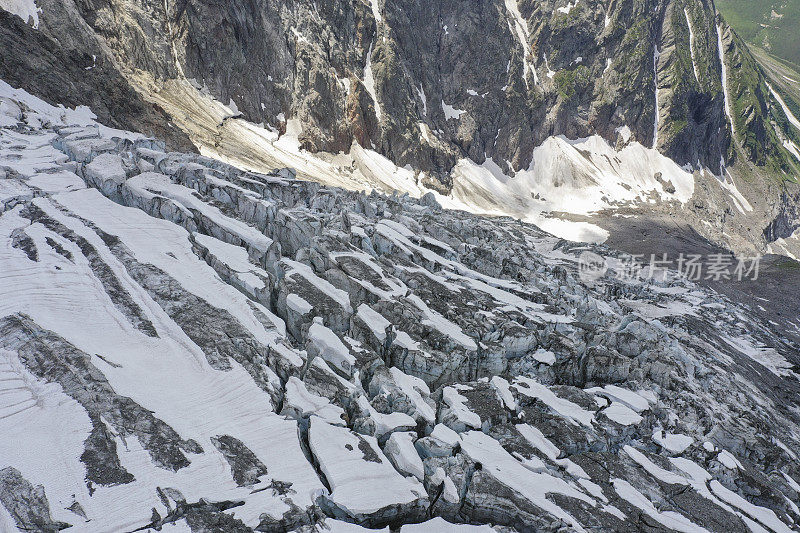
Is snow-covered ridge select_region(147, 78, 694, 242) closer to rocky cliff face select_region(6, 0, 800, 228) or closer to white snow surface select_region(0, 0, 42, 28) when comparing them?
rocky cliff face select_region(6, 0, 800, 228)

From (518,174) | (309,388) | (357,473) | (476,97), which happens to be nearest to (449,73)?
(476,97)

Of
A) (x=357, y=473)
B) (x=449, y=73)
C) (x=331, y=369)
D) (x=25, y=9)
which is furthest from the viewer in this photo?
(x=449, y=73)

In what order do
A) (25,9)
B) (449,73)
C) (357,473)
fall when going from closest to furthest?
(357,473) < (25,9) < (449,73)

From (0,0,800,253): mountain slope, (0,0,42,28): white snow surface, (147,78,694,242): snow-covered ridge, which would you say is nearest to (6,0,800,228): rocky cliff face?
(0,0,800,253): mountain slope

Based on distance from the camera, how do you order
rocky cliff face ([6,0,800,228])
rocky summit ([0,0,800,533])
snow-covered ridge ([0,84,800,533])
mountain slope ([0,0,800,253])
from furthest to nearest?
mountain slope ([0,0,800,253]), rocky cliff face ([6,0,800,228]), rocky summit ([0,0,800,533]), snow-covered ridge ([0,84,800,533])

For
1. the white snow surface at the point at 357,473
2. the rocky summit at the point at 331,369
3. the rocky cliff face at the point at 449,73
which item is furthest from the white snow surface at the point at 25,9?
the white snow surface at the point at 357,473

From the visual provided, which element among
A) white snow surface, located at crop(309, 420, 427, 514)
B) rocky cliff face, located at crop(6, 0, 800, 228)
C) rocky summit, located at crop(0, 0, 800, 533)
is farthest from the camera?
A: rocky cliff face, located at crop(6, 0, 800, 228)

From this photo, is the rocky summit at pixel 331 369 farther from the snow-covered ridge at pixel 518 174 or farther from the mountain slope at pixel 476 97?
the snow-covered ridge at pixel 518 174

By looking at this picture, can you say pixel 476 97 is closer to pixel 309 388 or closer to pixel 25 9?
pixel 25 9
